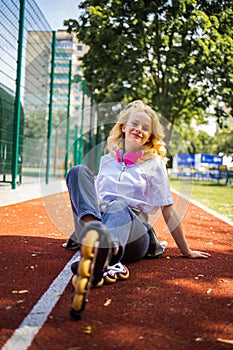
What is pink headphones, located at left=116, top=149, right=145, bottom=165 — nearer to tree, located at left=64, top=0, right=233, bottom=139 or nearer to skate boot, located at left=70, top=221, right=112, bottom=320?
skate boot, located at left=70, top=221, right=112, bottom=320

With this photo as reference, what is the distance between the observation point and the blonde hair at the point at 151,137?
3.74m

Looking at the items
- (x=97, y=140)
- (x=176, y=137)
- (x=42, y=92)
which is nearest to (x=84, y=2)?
(x=97, y=140)

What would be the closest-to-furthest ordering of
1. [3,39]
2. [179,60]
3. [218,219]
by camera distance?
[218,219]
[3,39]
[179,60]

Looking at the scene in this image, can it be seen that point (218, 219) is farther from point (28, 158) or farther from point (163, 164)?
point (28, 158)

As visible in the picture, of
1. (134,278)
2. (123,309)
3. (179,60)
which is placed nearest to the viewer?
(123,309)

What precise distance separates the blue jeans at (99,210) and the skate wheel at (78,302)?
50cm

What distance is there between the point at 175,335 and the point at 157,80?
778 inches

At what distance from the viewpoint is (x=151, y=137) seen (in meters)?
3.81

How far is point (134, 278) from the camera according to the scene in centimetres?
349

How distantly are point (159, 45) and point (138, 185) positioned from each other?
16271 mm

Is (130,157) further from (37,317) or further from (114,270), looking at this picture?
(37,317)

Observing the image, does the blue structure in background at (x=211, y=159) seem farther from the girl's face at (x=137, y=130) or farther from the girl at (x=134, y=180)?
the girl's face at (x=137, y=130)

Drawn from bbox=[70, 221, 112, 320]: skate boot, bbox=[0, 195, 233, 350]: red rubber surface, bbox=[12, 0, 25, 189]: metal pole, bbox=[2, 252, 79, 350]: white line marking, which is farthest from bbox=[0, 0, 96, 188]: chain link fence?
bbox=[70, 221, 112, 320]: skate boot

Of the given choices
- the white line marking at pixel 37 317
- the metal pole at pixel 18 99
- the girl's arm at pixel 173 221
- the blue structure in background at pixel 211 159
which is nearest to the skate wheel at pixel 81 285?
the white line marking at pixel 37 317
